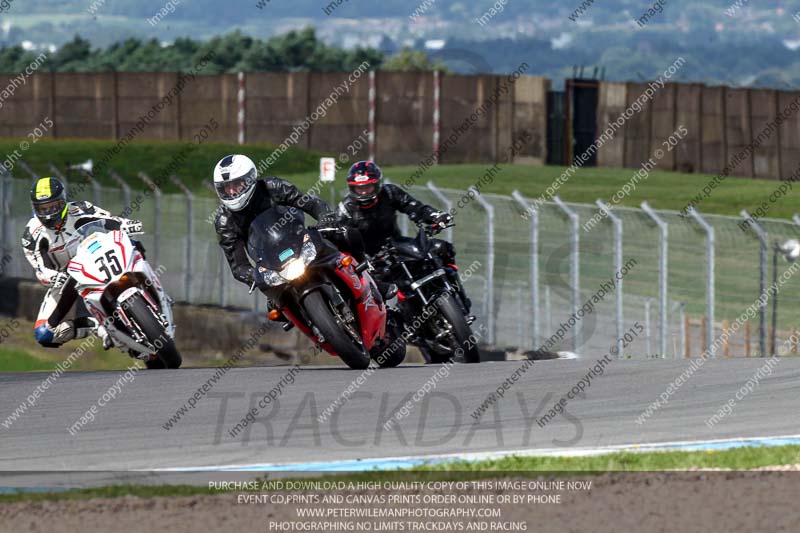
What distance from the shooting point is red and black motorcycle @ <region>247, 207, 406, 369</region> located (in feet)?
38.6

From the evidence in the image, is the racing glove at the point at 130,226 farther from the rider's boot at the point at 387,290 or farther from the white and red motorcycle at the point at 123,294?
the rider's boot at the point at 387,290

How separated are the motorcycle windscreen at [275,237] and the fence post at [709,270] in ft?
18.8

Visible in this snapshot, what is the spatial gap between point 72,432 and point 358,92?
3368 cm

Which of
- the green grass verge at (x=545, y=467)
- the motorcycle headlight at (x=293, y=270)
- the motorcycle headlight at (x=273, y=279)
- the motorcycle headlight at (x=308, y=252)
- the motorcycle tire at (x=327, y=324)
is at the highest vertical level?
the motorcycle headlight at (x=308, y=252)

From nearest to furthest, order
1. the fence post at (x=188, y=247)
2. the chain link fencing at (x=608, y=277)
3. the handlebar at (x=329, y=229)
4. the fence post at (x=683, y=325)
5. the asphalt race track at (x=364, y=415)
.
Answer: the asphalt race track at (x=364, y=415) < the handlebar at (x=329, y=229) < the chain link fencing at (x=608, y=277) < the fence post at (x=683, y=325) < the fence post at (x=188, y=247)

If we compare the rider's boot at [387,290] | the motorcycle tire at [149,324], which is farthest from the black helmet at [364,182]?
the motorcycle tire at [149,324]

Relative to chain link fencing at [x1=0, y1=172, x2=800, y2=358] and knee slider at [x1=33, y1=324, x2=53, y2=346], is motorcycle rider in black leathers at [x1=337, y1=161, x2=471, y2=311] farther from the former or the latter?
chain link fencing at [x1=0, y1=172, x2=800, y2=358]

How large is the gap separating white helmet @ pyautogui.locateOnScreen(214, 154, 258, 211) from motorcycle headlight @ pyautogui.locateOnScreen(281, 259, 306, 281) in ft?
2.94

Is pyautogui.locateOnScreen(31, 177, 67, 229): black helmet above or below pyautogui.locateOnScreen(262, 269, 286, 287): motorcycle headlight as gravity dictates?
above

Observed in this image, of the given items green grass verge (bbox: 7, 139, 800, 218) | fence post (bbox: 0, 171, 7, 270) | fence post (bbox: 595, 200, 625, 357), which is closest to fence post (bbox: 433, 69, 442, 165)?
green grass verge (bbox: 7, 139, 800, 218)

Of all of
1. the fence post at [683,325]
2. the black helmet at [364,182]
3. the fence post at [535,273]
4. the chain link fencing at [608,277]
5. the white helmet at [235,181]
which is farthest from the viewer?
the fence post at [535,273]

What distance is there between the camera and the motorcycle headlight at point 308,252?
11.8 m

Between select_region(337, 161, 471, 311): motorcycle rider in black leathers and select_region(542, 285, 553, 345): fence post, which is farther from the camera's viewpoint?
select_region(542, 285, 553, 345): fence post

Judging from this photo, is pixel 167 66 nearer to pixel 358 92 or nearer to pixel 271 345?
pixel 358 92
